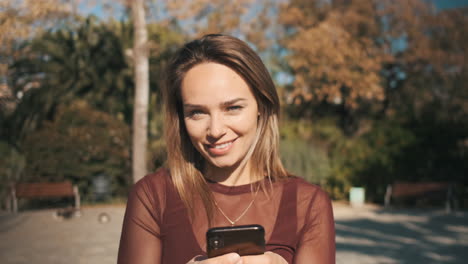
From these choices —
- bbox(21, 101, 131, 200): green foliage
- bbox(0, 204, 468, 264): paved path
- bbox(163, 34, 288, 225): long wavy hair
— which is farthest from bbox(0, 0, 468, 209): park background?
bbox(163, 34, 288, 225): long wavy hair

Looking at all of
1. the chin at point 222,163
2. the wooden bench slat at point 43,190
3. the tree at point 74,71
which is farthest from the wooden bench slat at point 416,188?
the chin at point 222,163

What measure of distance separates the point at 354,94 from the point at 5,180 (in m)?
11.9

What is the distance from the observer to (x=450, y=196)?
41.7 ft

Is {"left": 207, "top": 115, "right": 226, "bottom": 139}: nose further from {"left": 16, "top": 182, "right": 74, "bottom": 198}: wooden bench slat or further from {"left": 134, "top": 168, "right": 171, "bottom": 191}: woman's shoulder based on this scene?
{"left": 16, "top": 182, "right": 74, "bottom": 198}: wooden bench slat

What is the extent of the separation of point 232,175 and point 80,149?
12.1 metres

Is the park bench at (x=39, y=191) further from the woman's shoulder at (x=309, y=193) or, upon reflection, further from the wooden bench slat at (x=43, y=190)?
the woman's shoulder at (x=309, y=193)

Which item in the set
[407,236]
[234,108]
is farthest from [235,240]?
[407,236]

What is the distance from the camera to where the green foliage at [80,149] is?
12875 mm

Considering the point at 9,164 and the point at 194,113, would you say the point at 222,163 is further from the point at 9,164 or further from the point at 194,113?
the point at 9,164

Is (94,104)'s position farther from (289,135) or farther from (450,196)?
(450,196)

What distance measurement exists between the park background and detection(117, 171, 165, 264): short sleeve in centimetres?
1074

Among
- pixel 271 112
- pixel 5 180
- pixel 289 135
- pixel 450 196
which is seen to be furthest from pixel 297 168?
pixel 271 112

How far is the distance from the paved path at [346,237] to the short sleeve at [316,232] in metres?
5.08

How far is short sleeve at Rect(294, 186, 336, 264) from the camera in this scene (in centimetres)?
Answer: 180
